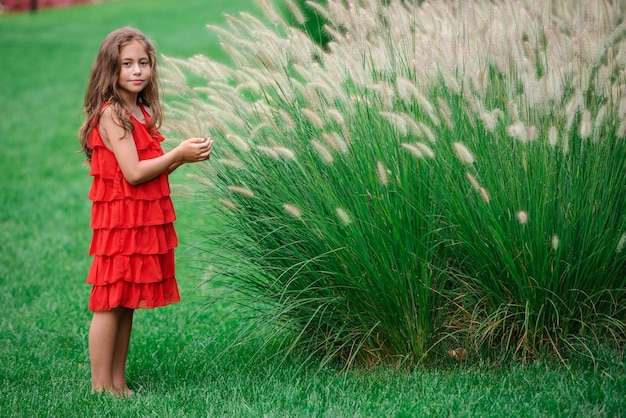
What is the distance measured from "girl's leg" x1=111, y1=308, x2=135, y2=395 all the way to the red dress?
0.19 m

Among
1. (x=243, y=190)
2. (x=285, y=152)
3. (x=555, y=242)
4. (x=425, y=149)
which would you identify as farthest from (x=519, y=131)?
(x=243, y=190)

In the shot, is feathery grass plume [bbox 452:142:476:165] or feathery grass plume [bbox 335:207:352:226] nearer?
feathery grass plume [bbox 452:142:476:165]

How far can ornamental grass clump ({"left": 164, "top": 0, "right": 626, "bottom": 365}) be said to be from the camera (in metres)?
3.59

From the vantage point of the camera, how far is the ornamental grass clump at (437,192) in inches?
141

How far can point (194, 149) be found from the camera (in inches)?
141

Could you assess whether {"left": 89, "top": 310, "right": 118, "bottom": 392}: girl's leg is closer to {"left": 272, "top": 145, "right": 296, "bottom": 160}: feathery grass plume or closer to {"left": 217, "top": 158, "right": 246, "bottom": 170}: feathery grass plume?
{"left": 217, "top": 158, "right": 246, "bottom": 170}: feathery grass plume

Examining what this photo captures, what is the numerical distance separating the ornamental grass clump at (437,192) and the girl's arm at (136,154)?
0.20 meters

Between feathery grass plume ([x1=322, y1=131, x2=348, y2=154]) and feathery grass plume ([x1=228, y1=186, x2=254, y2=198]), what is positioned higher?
feathery grass plume ([x1=322, y1=131, x2=348, y2=154])

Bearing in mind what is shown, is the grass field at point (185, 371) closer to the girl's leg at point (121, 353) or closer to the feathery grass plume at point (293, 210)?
the girl's leg at point (121, 353)

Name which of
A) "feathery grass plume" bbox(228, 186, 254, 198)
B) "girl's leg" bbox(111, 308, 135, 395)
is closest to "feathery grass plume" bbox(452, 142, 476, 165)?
"feathery grass plume" bbox(228, 186, 254, 198)

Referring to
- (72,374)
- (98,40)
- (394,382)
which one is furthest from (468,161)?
(98,40)

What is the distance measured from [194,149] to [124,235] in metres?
0.51

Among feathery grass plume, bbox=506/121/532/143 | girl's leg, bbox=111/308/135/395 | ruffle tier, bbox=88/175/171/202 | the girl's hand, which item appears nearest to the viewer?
feathery grass plume, bbox=506/121/532/143

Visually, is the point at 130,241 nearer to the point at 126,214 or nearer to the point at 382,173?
the point at 126,214
